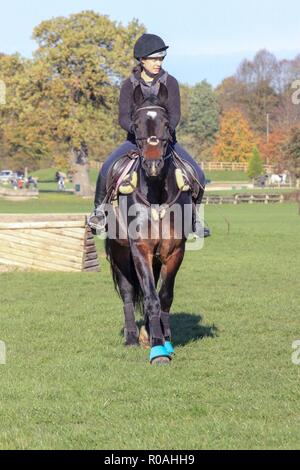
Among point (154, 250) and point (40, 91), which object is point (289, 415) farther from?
point (40, 91)

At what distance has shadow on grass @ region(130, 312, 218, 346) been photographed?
11.2 m

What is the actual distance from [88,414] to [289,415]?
154 centimetres

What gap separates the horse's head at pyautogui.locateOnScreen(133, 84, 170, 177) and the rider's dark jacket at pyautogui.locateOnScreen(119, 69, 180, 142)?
27cm

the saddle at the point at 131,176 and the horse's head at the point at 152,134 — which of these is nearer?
the horse's head at the point at 152,134

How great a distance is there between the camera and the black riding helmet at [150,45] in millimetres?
9906

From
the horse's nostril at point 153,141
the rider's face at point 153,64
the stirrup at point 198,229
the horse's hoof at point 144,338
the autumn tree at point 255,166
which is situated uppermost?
the rider's face at point 153,64

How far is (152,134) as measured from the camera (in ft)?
30.3

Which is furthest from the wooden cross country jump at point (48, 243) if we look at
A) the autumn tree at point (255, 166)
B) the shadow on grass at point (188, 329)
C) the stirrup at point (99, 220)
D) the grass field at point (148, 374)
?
the autumn tree at point (255, 166)

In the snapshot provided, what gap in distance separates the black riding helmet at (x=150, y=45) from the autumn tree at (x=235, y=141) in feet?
372

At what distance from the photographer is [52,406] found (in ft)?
24.5

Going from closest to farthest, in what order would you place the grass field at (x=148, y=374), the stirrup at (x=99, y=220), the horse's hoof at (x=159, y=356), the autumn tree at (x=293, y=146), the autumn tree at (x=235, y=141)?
the grass field at (x=148, y=374) < the horse's hoof at (x=159, y=356) < the stirrup at (x=99, y=220) < the autumn tree at (x=293, y=146) < the autumn tree at (x=235, y=141)

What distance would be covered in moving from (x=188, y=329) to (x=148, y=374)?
325 centimetres

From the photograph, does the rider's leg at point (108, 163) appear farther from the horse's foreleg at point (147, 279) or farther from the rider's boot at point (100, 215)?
the horse's foreleg at point (147, 279)

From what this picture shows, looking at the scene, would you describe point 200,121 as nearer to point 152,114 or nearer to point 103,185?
point 103,185
